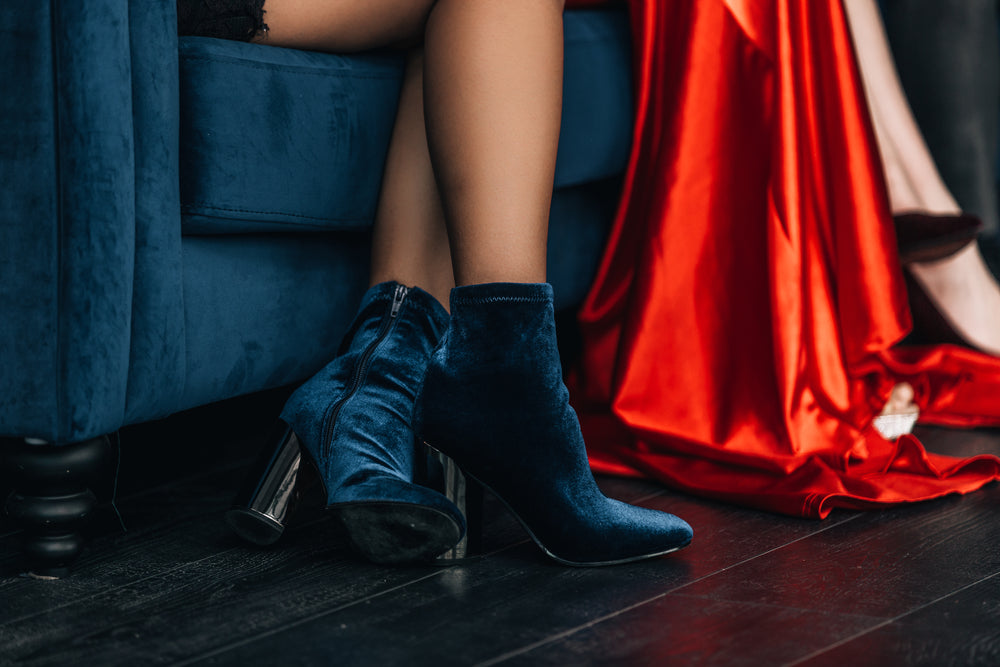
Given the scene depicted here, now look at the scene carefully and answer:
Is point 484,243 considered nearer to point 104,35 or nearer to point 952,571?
point 104,35

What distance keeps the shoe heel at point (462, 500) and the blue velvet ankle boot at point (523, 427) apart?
1 centimetres

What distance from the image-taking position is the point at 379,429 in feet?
2.50

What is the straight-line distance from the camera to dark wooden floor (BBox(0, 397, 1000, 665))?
2.06 ft

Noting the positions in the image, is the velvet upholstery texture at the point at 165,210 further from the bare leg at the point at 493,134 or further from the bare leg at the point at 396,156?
the bare leg at the point at 493,134

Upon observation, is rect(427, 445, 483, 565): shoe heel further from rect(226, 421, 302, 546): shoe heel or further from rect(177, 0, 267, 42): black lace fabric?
rect(177, 0, 267, 42): black lace fabric

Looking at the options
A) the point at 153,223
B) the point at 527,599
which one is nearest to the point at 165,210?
the point at 153,223

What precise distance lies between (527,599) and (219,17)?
0.50 m

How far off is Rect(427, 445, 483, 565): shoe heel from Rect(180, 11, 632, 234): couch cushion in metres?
0.25

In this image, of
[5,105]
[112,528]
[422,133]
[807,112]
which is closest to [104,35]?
[5,105]

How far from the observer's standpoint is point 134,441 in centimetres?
121

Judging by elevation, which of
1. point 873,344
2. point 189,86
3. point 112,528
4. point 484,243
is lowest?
point 112,528

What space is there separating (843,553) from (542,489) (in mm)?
242

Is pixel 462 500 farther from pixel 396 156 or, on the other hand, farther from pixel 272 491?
pixel 396 156

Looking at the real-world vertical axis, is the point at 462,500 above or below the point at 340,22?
below
